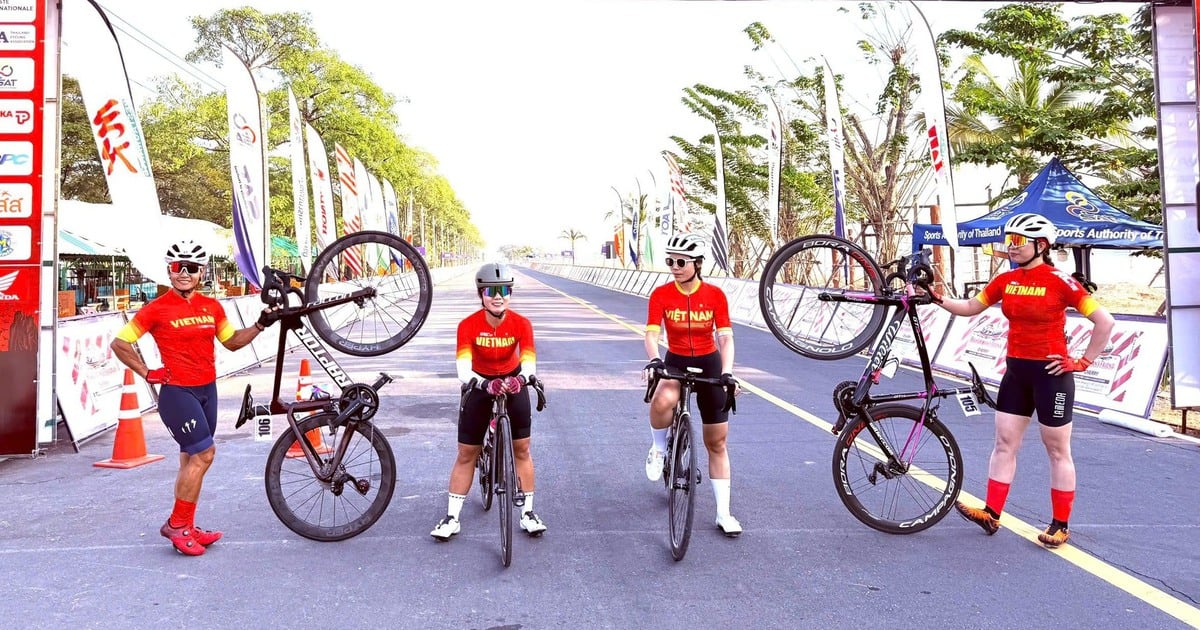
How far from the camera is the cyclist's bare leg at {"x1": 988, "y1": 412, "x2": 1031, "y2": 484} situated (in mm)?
5680

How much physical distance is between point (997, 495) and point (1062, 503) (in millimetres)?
397

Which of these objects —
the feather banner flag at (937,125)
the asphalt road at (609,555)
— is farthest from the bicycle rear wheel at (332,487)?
the feather banner flag at (937,125)

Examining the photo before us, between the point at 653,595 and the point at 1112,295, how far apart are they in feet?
108

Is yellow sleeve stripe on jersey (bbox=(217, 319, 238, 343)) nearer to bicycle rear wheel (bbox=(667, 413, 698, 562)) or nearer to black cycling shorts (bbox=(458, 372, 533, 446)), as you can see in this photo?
black cycling shorts (bbox=(458, 372, 533, 446))

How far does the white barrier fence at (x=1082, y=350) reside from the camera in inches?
389

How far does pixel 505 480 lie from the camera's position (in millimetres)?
5246

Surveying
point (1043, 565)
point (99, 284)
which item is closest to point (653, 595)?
point (1043, 565)

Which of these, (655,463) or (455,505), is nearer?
(455,505)

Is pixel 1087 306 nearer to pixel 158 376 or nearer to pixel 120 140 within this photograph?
pixel 158 376

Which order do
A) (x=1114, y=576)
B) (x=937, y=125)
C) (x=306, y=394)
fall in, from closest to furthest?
(x=1114, y=576) < (x=306, y=394) < (x=937, y=125)

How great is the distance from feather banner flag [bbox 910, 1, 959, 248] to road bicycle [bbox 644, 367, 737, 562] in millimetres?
10122

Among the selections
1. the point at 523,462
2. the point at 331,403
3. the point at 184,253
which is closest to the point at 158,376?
the point at 184,253

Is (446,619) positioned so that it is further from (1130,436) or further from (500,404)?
(1130,436)

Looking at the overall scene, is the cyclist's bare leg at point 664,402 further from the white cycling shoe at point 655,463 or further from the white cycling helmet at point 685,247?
the white cycling helmet at point 685,247
